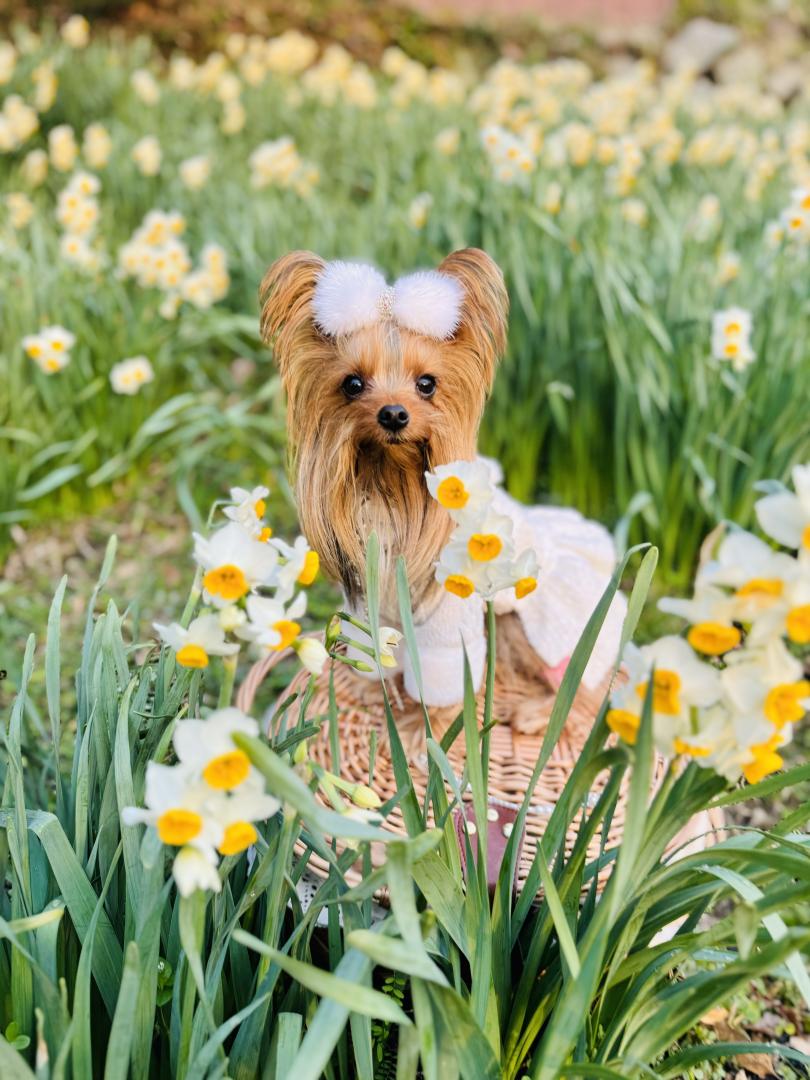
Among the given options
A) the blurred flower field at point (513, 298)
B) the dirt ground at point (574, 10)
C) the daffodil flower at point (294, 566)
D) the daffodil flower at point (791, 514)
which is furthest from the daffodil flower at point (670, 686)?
the dirt ground at point (574, 10)

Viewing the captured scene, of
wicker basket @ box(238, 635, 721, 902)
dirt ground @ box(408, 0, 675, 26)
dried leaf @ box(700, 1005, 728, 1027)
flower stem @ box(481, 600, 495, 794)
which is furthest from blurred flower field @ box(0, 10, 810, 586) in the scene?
dirt ground @ box(408, 0, 675, 26)

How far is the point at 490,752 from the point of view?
6.54 ft

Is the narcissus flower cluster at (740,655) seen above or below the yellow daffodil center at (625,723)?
above

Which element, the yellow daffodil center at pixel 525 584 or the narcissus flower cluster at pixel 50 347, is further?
the narcissus flower cluster at pixel 50 347

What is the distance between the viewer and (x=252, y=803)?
94cm

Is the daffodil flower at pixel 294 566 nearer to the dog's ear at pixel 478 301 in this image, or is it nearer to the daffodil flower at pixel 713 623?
the daffodil flower at pixel 713 623

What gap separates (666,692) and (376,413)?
0.89 metres

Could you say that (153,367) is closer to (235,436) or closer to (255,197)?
(235,436)

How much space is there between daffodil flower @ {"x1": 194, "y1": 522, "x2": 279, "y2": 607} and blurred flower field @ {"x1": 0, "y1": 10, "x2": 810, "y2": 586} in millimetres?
1801

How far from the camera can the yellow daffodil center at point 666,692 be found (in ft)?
2.97

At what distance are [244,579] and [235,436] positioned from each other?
8.03 ft

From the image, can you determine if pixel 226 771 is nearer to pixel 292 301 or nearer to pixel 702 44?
pixel 292 301

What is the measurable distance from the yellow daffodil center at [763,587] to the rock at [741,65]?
892 centimetres

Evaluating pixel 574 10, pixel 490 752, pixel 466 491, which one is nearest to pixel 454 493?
pixel 466 491
